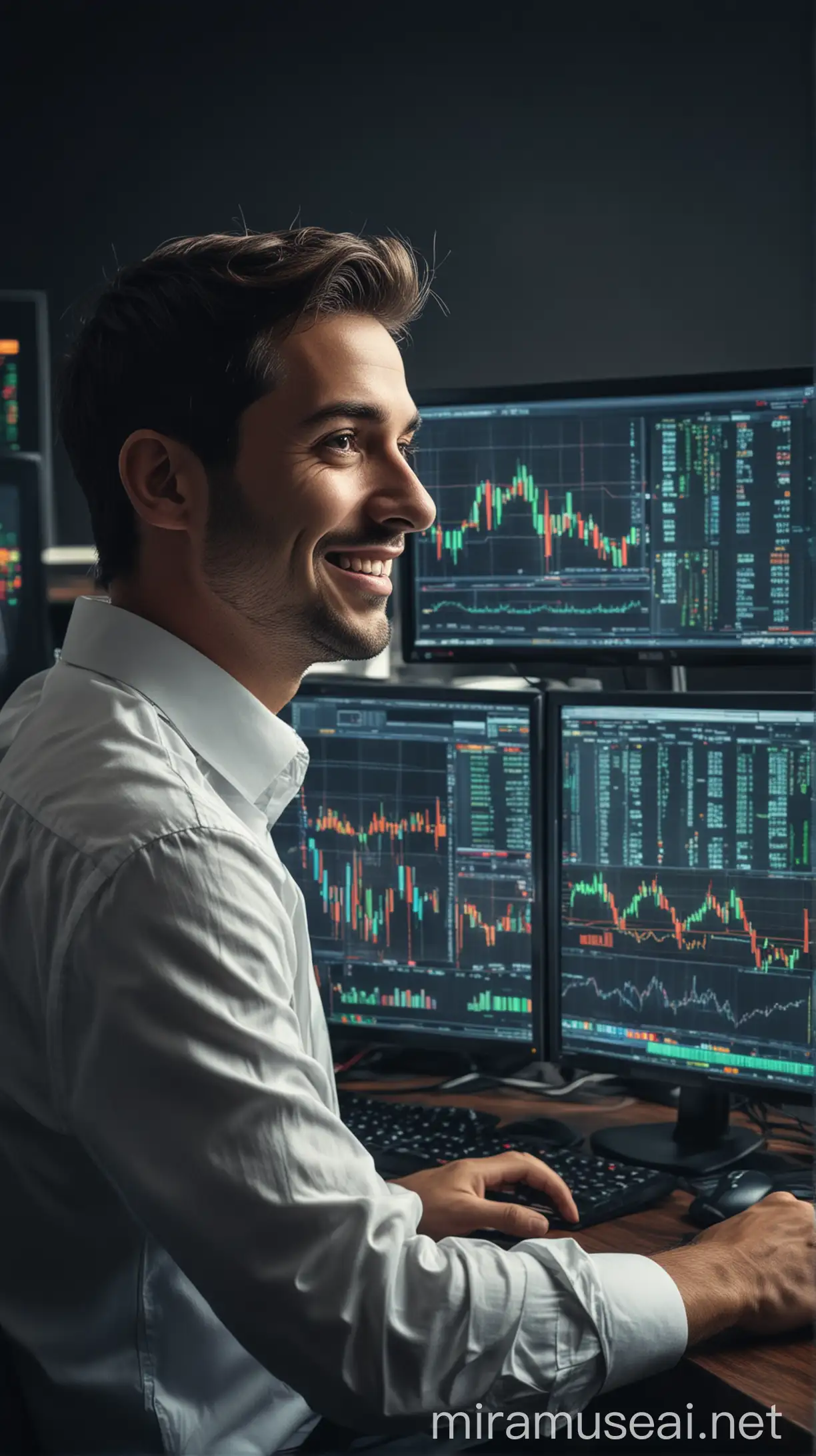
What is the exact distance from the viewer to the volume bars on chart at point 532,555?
1498mm

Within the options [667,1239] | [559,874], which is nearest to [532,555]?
[559,874]

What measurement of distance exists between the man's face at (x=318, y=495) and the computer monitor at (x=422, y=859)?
1.12ft

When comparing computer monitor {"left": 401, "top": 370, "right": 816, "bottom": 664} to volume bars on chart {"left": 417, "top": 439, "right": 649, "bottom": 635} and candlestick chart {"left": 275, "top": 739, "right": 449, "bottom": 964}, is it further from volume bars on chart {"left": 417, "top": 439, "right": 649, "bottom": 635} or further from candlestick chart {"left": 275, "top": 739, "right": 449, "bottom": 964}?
candlestick chart {"left": 275, "top": 739, "right": 449, "bottom": 964}

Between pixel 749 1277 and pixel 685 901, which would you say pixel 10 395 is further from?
pixel 749 1277

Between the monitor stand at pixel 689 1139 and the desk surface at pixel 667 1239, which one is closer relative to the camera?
the desk surface at pixel 667 1239

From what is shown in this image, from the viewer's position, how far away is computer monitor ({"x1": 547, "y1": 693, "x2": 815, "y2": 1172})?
1.35 meters

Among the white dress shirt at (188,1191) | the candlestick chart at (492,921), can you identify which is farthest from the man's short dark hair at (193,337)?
the candlestick chart at (492,921)

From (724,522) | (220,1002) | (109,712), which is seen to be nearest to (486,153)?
(724,522)

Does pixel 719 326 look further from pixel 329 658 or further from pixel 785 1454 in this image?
pixel 785 1454

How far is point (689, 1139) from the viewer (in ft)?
4.71

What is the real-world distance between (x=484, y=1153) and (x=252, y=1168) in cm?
61

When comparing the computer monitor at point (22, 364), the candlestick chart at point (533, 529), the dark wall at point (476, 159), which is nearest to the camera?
the candlestick chart at point (533, 529)

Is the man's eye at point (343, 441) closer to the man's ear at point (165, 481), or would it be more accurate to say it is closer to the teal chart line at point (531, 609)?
the man's ear at point (165, 481)

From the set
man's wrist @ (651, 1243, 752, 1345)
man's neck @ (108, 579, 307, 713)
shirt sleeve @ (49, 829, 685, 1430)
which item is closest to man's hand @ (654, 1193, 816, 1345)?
man's wrist @ (651, 1243, 752, 1345)
